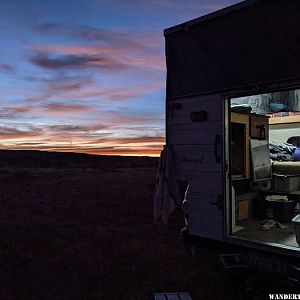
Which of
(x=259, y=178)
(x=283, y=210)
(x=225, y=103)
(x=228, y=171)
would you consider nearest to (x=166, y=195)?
(x=228, y=171)

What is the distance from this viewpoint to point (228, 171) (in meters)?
4.45

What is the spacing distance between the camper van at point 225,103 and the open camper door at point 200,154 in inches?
0.5

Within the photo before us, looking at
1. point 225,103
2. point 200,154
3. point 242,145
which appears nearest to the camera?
point 225,103

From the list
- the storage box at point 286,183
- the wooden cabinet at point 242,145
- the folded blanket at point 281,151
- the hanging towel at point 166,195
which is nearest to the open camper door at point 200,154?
the hanging towel at point 166,195

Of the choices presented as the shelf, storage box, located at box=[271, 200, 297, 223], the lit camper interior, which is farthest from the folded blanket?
storage box, located at box=[271, 200, 297, 223]

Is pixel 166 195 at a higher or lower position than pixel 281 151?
lower

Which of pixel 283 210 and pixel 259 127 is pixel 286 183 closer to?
pixel 283 210

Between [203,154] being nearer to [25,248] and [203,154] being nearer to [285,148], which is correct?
[285,148]

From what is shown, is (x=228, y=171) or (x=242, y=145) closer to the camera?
(x=228, y=171)

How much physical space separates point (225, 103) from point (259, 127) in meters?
2.05

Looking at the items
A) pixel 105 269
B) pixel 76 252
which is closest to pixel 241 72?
pixel 105 269

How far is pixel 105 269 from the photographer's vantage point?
20.5 ft

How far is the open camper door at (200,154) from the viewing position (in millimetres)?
4426

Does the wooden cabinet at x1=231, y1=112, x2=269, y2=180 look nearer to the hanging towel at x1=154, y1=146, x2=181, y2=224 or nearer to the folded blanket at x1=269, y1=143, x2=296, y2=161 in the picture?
the folded blanket at x1=269, y1=143, x2=296, y2=161
